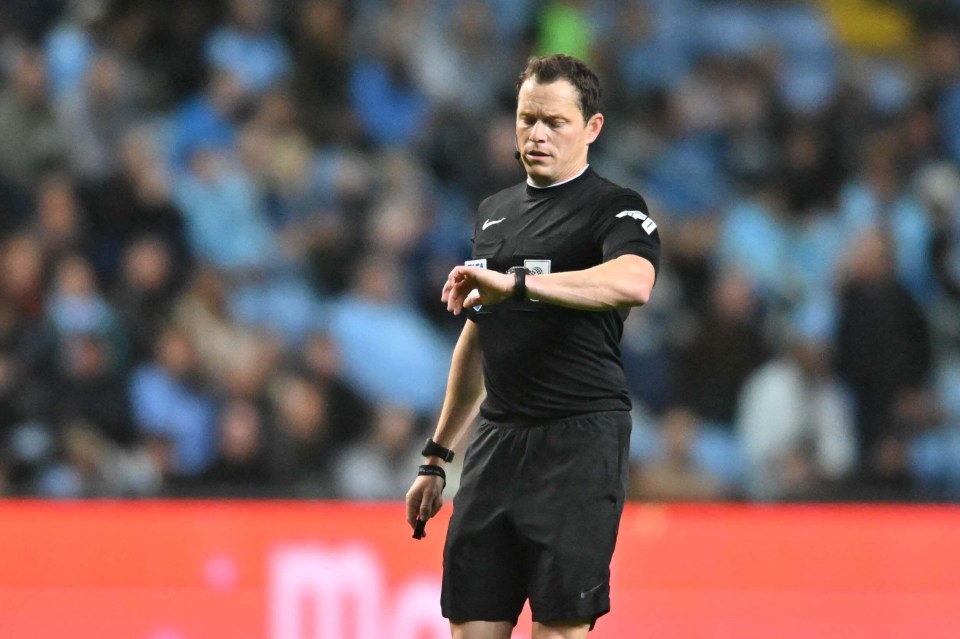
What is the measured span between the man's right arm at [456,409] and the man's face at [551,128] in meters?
0.50

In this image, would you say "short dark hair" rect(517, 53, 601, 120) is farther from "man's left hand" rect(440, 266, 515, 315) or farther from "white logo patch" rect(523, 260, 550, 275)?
"man's left hand" rect(440, 266, 515, 315)

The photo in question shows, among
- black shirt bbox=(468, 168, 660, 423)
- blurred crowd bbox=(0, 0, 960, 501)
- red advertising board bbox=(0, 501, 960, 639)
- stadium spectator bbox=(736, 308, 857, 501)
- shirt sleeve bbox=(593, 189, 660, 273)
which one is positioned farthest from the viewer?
stadium spectator bbox=(736, 308, 857, 501)

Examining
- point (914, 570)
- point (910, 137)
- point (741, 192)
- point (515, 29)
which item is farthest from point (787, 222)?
point (914, 570)

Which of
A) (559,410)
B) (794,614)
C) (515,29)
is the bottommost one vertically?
(794,614)

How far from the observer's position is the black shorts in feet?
12.2

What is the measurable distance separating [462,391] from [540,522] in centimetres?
53

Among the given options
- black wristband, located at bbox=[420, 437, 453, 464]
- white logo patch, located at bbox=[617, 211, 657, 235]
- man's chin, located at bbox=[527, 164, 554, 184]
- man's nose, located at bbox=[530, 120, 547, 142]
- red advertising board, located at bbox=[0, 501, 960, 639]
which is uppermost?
man's nose, located at bbox=[530, 120, 547, 142]

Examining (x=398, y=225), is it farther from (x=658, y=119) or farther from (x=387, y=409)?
(x=658, y=119)

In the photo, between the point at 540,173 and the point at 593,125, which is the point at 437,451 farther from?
the point at 593,125

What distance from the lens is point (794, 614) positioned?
6016 mm

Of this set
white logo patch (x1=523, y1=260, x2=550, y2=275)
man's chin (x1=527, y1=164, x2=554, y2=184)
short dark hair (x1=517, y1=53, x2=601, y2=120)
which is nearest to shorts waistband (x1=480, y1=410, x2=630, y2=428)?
white logo patch (x1=523, y1=260, x2=550, y2=275)

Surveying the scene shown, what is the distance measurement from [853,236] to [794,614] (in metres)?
3.41

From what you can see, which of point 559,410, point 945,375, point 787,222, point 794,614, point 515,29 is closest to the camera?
point 559,410

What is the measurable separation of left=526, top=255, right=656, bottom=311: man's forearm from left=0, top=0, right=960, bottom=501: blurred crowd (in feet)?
12.2
